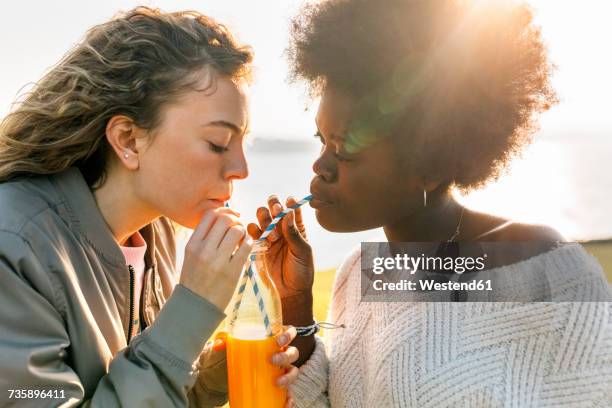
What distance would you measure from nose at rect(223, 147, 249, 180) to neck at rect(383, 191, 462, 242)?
0.44m

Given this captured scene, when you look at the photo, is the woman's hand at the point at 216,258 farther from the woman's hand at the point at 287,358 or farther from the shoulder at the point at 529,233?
the shoulder at the point at 529,233

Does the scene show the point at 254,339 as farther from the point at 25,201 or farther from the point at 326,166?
the point at 25,201

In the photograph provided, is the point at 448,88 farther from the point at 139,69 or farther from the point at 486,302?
the point at 139,69

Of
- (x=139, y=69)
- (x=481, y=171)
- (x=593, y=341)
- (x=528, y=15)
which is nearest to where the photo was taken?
(x=593, y=341)

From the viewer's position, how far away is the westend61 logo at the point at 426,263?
1.52 m

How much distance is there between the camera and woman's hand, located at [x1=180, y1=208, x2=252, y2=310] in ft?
4.86

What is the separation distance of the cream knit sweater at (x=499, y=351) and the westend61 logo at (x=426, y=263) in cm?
8

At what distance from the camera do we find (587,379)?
1342 mm

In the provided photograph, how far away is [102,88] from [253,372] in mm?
858

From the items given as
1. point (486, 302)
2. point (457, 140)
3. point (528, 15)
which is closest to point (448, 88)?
point (457, 140)

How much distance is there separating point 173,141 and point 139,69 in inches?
9.2

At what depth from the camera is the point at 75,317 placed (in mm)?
1470

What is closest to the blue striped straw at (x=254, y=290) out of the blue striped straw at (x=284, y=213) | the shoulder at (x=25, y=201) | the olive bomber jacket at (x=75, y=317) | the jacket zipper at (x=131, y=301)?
the blue striped straw at (x=284, y=213)

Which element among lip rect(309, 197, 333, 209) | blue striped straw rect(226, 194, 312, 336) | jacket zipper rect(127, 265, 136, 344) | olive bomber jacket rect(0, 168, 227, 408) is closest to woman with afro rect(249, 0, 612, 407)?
lip rect(309, 197, 333, 209)
